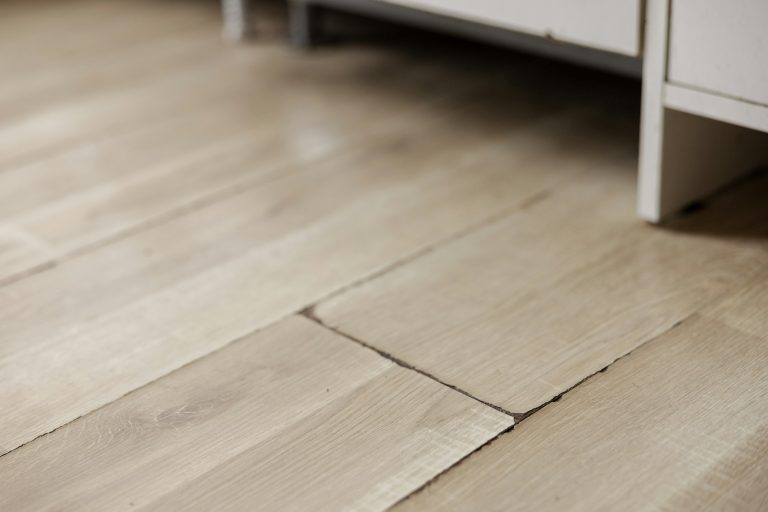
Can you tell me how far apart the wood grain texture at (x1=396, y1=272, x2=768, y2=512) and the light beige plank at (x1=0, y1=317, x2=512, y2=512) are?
3cm

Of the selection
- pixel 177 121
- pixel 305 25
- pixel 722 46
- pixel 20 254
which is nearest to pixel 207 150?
pixel 177 121

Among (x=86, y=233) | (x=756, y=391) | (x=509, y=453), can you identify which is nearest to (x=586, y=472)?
(x=509, y=453)

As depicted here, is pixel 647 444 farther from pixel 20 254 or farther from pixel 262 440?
pixel 20 254

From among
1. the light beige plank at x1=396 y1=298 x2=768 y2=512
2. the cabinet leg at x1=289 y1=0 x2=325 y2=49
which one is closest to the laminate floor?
the light beige plank at x1=396 y1=298 x2=768 y2=512

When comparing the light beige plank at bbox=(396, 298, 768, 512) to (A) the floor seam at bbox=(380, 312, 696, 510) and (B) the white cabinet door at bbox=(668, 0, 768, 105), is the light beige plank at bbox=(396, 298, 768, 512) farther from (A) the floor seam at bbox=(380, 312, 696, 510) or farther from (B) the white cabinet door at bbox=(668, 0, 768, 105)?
(B) the white cabinet door at bbox=(668, 0, 768, 105)

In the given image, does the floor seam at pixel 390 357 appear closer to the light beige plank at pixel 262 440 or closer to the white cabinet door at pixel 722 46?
the light beige plank at pixel 262 440

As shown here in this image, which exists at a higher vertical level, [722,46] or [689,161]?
[722,46]

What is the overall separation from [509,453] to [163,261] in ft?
1.52

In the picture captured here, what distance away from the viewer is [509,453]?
2.51 ft

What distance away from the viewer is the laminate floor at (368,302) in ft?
Result: 2.49

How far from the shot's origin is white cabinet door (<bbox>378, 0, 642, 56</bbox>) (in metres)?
1.02

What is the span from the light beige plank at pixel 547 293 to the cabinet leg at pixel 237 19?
781 millimetres

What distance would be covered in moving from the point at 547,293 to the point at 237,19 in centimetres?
95

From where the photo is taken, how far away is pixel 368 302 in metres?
0.97
